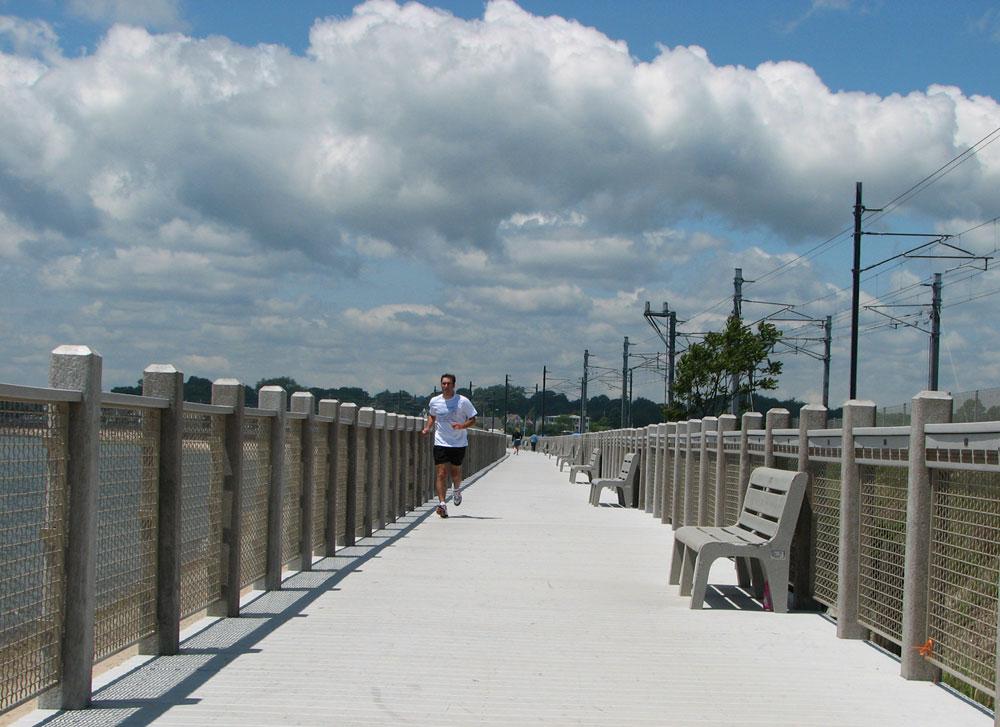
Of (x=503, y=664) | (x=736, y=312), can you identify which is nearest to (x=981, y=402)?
(x=503, y=664)

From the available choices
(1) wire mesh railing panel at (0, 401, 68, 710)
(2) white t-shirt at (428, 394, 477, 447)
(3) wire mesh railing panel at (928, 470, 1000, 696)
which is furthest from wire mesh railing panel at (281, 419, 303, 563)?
(2) white t-shirt at (428, 394, 477, 447)

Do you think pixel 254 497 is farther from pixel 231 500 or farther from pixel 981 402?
pixel 981 402

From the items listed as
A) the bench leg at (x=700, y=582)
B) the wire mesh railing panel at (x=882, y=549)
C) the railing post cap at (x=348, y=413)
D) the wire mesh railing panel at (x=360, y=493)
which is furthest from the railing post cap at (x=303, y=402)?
the wire mesh railing panel at (x=882, y=549)

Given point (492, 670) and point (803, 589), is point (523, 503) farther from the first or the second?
point (492, 670)

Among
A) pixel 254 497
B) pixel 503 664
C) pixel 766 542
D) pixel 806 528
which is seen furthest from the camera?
pixel 806 528

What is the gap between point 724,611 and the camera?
359 inches

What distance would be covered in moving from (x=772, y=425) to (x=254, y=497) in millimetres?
4293

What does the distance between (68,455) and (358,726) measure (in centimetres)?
167

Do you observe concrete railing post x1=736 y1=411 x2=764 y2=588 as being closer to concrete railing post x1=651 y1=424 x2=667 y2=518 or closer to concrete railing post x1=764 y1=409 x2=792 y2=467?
concrete railing post x1=764 y1=409 x2=792 y2=467

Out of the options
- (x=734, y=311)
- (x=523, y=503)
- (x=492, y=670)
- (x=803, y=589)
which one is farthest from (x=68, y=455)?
(x=734, y=311)

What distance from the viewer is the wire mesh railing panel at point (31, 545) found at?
4668mm

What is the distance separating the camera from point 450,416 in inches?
677

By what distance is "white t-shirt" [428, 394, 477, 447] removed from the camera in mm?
17188

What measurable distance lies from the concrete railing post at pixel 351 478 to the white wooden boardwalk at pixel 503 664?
5.64ft
